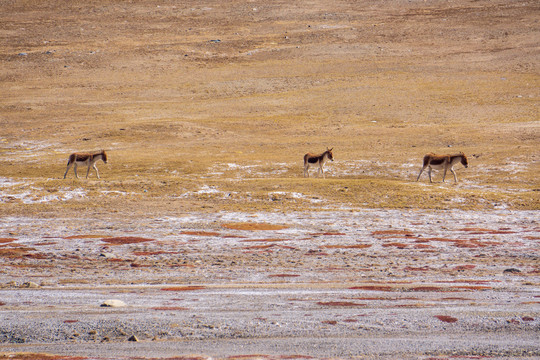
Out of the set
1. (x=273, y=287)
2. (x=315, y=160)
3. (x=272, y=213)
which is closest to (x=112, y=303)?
(x=273, y=287)

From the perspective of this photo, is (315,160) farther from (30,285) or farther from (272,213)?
(30,285)

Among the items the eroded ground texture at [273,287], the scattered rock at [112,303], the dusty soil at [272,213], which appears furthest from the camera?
the scattered rock at [112,303]

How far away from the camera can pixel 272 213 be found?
22438 mm

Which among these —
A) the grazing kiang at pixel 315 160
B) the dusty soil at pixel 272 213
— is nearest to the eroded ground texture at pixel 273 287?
the dusty soil at pixel 272 213

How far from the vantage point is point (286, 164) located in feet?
117

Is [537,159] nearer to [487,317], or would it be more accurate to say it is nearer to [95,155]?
[95,155]

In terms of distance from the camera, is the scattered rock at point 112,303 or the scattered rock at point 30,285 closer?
the scattered rock at point 112,303

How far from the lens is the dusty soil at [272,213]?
1000 centimetres

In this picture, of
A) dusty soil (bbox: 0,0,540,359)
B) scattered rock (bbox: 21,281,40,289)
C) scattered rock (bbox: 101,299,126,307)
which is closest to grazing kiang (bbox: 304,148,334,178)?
dusty soil (bbox: 0,0,540,359)

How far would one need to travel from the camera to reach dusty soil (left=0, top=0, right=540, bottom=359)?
10000mm

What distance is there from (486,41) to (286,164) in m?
60.9

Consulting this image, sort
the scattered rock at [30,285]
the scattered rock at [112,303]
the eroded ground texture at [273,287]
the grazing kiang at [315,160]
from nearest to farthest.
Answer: the eroded ground texture at [273,287]
the scattered rock at [112,303]
the scattered rock at [30,285]
the grazing kiang at [315,160]

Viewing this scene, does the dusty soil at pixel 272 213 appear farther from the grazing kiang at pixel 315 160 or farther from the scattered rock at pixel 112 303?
the grazing kiang at pixel 315 160

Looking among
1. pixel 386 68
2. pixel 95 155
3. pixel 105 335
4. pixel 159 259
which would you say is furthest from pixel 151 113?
pixel 105 335
